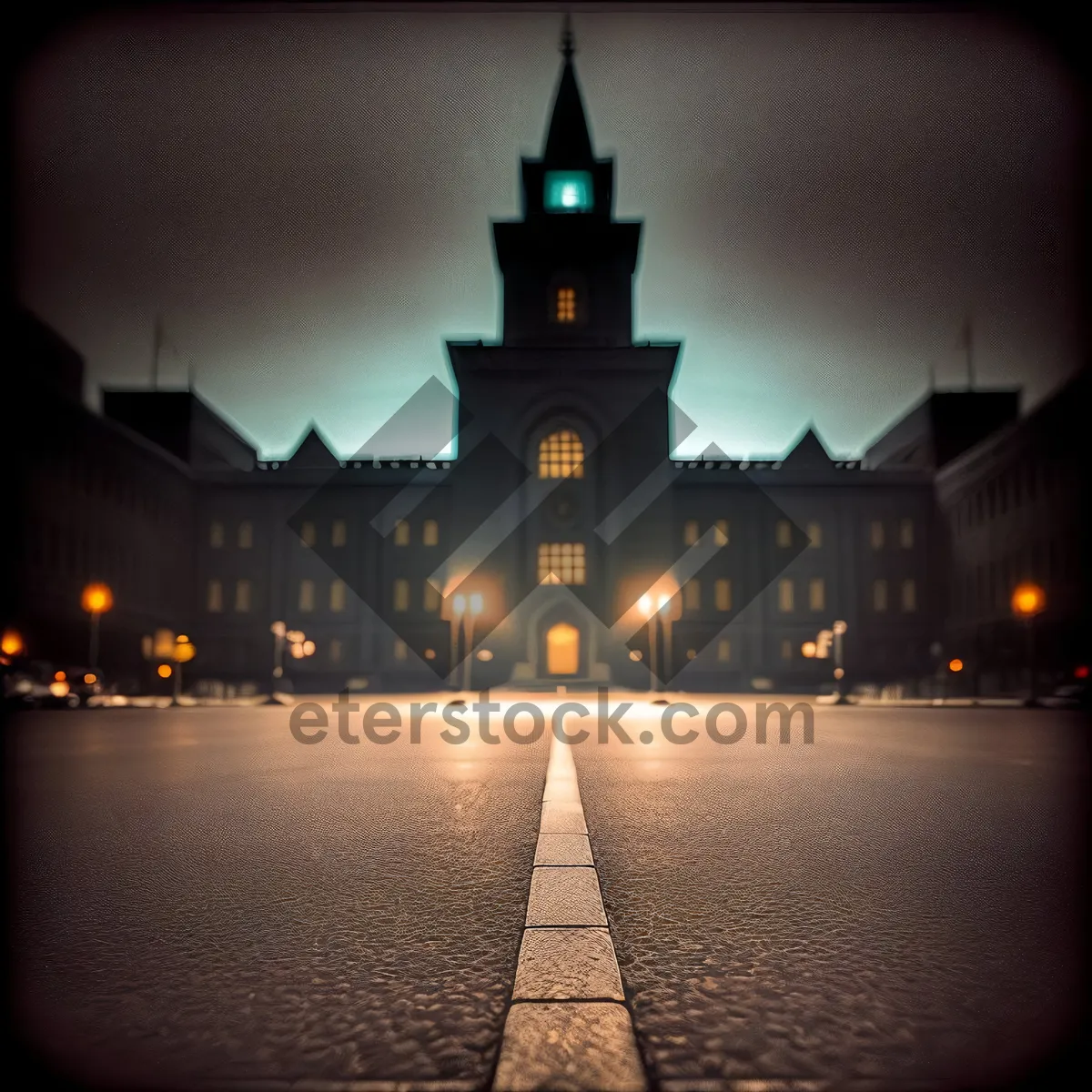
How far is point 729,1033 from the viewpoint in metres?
2.19

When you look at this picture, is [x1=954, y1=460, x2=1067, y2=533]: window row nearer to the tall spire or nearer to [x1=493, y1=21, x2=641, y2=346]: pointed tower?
[x1=493, y1=21, x2=641, y2=346]: pointed tower

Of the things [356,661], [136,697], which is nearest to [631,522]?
[356,661]

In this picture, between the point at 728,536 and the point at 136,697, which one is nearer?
the point at 136,697

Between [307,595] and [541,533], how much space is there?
14.6 m

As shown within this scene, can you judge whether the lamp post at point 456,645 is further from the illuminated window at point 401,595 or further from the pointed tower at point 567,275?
the pointed tower at point 567,275

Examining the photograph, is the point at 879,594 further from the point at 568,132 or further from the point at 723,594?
the point at 568,132

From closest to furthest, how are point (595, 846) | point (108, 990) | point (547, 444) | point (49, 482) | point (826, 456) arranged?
point (108, 990) → point (595, 846) → point (49, 482) → point (547, 444) → point (826, 456)

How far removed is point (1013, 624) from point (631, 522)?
17.8 m

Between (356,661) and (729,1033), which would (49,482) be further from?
(729,1033)

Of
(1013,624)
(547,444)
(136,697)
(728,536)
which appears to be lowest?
(136,697)

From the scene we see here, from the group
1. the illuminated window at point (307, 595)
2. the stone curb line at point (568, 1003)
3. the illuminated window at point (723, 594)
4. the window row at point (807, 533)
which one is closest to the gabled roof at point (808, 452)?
the window row at point (807, 533)

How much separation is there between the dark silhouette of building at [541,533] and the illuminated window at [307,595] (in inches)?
5.6

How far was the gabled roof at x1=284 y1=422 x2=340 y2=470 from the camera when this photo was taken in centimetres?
4969

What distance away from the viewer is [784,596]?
44.0 meters
